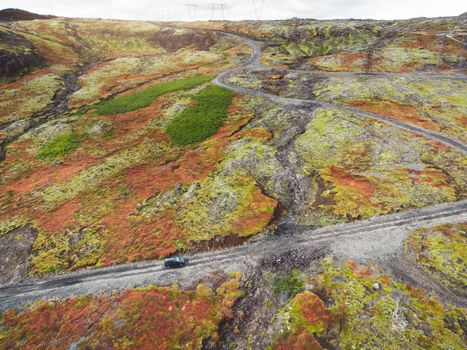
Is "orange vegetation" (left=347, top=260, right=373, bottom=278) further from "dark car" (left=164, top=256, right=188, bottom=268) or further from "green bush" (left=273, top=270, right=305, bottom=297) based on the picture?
"dark car" (left=164, top=256, right=188, bottom=268)

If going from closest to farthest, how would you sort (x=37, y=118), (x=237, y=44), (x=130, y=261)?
1. (x=130, y=261)
2. (x=37, y=118)
3. (x=237, y=44)

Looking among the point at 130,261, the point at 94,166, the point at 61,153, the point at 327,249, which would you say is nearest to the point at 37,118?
the point at 61,153

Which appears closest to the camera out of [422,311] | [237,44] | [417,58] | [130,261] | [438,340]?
[438,340]

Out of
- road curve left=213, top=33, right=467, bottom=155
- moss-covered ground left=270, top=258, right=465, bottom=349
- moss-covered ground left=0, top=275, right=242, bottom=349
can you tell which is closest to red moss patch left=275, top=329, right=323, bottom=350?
moss-covered ground left=270, top=258, right=465, bottom=349

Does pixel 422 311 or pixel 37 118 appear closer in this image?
pixel 422 311

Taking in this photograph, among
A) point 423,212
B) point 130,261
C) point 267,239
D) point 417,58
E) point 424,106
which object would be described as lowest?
point 130,261

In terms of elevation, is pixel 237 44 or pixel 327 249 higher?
pixel 237 44

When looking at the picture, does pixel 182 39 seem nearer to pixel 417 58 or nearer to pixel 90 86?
pixel 90 86
